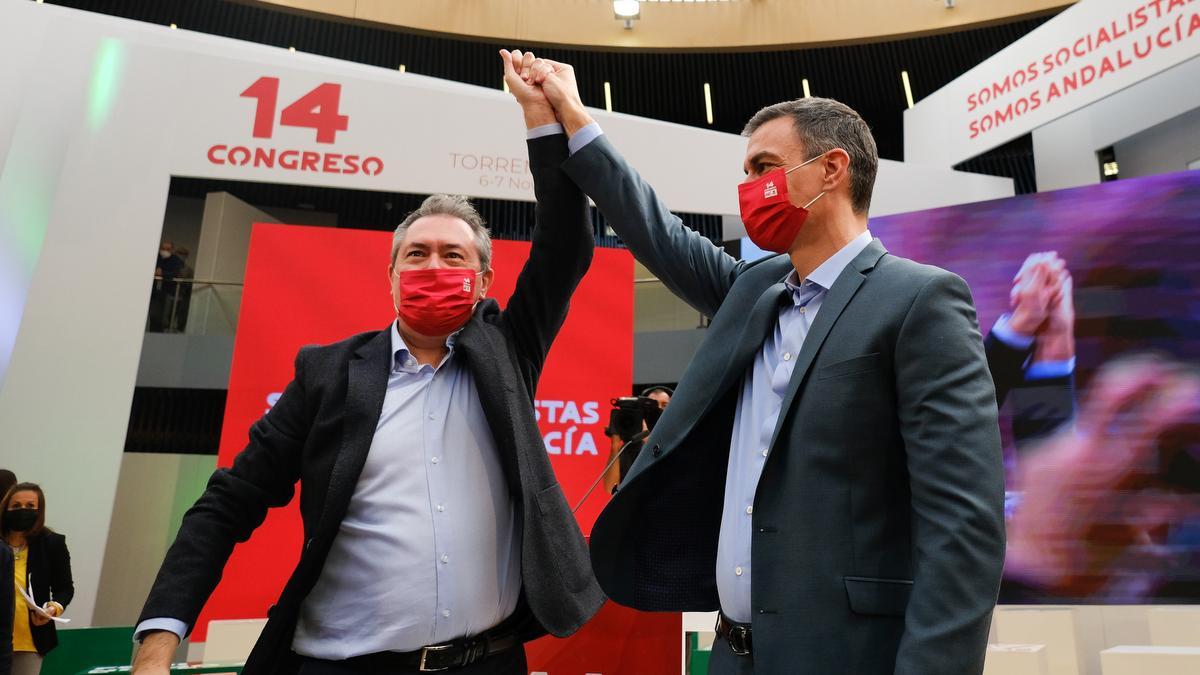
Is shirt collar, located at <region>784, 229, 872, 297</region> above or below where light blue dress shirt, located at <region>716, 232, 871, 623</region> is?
above

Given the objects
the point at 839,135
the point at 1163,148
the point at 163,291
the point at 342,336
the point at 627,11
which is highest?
the point at 627,11

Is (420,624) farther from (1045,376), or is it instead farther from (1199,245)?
(1199,245)

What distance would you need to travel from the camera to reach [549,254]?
5.83ft

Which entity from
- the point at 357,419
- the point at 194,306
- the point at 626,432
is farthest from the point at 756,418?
the point at 194,306

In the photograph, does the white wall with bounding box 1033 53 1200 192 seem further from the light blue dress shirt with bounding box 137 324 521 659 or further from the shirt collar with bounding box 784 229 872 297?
the light blue dress shirt with bounding box 137 324 521 659

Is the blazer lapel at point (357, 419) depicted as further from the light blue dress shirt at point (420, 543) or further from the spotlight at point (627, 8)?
the spotlight at point (627, 8)

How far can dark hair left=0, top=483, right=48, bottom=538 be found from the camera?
13.4 feet

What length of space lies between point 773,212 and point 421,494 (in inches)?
32.0

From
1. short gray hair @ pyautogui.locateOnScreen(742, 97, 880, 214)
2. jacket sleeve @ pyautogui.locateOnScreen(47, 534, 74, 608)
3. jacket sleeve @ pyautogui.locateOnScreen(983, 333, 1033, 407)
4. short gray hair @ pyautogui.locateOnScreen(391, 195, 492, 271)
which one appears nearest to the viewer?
short gray hair @ pyautogui.locateOnScreen(742, 97, 880, 214)

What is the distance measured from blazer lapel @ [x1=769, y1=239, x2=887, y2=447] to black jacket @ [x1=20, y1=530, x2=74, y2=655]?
4.17 meters

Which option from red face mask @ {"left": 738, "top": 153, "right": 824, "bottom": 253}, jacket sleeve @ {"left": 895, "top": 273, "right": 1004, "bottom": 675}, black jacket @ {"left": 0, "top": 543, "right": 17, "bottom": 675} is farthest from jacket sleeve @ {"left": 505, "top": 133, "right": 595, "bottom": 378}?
black jacket @ {"left": 0, "top": 543, "right": 17, "bottom": 675}

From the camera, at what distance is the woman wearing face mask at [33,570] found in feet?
13.1

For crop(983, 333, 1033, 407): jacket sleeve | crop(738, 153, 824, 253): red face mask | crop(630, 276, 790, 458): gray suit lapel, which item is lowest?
crop(630, 276, 790, 458): gray suit lapel

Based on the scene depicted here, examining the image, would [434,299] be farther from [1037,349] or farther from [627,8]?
[627,8]
